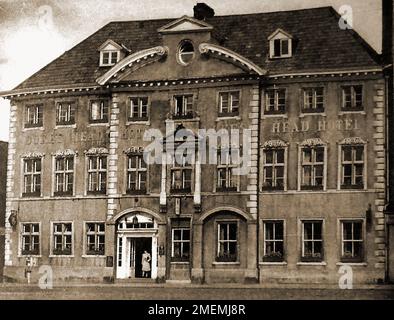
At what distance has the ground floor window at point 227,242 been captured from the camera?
599 inches

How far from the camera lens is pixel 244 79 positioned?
15562 mm

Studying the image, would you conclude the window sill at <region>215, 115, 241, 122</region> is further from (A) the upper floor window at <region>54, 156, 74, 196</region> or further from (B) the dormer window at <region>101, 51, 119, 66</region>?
(A) the upper floor window at <region>54, 156, 74, 196</region>

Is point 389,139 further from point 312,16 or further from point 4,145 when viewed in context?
point 4,145

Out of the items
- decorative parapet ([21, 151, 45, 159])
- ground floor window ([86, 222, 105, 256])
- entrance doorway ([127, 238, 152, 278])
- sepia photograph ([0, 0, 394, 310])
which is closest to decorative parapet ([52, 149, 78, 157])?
sepia photograph ([0, 0, 394, 310])

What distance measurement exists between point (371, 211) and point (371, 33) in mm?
2573

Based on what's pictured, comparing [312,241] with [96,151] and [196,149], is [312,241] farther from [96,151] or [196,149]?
[96,151]

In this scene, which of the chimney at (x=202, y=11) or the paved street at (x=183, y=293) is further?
the chimney at (x=202, y=11)

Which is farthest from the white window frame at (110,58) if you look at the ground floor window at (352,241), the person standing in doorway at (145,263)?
the ground floor window at (352,241)

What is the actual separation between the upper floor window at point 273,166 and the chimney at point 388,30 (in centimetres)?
233

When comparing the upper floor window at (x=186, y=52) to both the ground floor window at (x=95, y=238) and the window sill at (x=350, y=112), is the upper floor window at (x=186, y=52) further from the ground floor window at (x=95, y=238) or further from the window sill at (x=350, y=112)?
the ground floor window at (x=95, y=238)

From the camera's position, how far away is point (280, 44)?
15562 millimetres

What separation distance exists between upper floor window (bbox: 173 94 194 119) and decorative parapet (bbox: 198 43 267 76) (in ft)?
2.64

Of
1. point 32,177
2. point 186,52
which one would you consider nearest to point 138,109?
point 186,52
